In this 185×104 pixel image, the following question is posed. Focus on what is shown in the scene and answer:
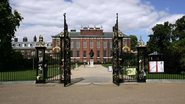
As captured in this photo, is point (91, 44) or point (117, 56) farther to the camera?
point (91, 44)

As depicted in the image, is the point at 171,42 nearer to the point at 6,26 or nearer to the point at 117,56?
the point at 6,26

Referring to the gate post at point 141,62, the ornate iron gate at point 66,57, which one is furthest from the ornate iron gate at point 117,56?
the ornate iron gate at point 66,57

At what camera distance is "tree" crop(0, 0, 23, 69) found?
40.2 meters

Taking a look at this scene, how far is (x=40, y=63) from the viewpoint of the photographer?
71.8ft

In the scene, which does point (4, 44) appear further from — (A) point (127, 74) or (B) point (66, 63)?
(B) point (66, 63)

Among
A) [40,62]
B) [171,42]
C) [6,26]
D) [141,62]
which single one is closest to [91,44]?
[171,42]

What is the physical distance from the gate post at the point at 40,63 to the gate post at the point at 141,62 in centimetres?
608

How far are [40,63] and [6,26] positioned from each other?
20424 mm

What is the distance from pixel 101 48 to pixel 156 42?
3072 cm

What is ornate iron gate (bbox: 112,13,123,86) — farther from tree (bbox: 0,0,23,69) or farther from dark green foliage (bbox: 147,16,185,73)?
tree (bbox: 0,0,23,69)

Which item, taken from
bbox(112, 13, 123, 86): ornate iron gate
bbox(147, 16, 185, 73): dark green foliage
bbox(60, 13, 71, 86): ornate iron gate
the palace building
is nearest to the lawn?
bbox(60, 13, 71, 86): ornate iron gate

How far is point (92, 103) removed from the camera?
1212 centimetres

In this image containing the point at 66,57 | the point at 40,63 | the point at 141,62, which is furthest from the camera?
the point at 141,62

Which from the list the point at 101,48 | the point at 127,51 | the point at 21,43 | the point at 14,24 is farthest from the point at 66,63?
the point at 21,43
